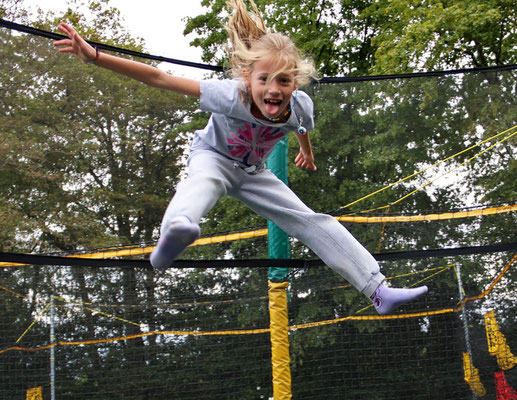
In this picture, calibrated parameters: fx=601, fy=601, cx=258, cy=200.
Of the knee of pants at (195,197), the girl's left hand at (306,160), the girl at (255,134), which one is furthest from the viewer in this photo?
the girl's left hand at (306,160)

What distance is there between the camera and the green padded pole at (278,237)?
3.35 meters

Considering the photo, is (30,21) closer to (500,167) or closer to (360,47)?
(360,47)

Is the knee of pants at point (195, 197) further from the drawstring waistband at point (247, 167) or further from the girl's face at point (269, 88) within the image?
the girl's face at point (269, 88)

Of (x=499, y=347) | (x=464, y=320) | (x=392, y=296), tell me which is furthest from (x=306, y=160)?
(x=464, y=320)

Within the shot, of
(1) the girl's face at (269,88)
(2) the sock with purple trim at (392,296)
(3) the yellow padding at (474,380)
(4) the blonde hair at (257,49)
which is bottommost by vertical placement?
(3) the yellow padding at (474,380)

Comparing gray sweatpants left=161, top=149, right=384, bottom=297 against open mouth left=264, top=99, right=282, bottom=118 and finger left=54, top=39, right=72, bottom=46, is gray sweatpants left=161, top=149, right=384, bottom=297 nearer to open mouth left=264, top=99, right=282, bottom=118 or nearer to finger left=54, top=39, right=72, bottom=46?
open mouth left=264, top=99, right=282, bottom=118

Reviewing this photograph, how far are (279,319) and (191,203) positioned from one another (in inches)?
62.5

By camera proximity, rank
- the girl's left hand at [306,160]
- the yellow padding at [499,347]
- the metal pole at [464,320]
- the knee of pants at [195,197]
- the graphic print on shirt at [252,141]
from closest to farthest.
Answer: the knee of pants at [195,197]
the graphic print on shirt at [252,141]
the girl's left hand at [306,160]
the yellow padding at [499,347]
the metal pole at [464,320]

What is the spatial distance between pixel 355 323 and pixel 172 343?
5.09ft

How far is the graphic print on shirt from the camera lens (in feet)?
7.40

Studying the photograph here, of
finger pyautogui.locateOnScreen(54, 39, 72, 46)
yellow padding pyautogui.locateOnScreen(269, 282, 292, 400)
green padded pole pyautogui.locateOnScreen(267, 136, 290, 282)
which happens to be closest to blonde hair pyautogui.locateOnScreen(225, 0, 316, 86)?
finger pyautogui.locateOnScreen(54, 39, 72, 46)

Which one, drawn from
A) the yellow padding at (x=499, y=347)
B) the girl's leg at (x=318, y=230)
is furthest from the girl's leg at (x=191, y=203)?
the yellow padding at (x=499, y=347)

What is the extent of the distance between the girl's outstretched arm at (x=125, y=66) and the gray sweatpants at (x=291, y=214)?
28cm

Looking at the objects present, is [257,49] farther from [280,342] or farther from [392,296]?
[280,342]
